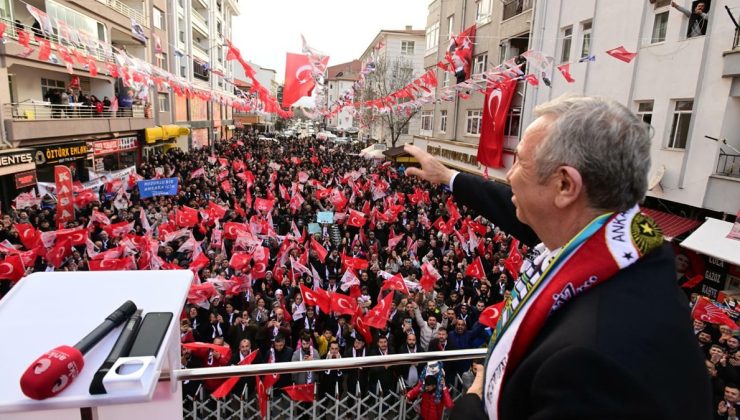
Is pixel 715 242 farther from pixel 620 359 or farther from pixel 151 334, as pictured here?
pixel 151 334

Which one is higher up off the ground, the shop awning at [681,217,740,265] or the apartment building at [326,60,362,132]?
the apartment building at [326,60,362,132]

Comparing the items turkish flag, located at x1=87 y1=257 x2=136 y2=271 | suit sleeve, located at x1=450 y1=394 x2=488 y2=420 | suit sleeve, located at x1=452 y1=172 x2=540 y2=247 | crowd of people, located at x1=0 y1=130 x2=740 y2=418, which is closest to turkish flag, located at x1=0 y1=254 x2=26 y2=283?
crowd of people, located at x1=0 y1=130 x2=740 y2=418

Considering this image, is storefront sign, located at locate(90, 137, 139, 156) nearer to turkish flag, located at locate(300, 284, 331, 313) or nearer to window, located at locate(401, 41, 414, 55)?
turkish flag, located at locate(300, 284, 331, 313)

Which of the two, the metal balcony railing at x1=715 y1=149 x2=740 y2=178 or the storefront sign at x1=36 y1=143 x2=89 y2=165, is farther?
the storefront sign at x1=36 y1=143 x2=89 y2=165

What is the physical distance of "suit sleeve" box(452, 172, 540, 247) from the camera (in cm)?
239

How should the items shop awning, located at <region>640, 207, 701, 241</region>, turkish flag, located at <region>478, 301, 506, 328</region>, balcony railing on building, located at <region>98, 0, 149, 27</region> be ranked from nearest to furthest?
turkish flag, located at <region>478, 301, 506, 328</region> < shop awning, located at <region>640, 207, 701, 241</region> < balcony railing on building, located at <region>98, 0, 149, 27</region>

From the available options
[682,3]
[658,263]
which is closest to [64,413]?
[658,263]

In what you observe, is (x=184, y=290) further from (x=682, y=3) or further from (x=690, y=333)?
(x=682, y=3)

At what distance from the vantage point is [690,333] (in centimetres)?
121

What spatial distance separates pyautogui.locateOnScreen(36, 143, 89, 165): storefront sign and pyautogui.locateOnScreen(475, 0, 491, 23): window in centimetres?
2117

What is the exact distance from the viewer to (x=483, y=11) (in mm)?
25031

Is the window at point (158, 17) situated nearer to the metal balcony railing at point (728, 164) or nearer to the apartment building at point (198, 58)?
the apartment building at point (198, 58)

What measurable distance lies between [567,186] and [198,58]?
1835 inches

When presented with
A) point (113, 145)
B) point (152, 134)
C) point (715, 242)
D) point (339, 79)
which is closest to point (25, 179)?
point (113, 145)
